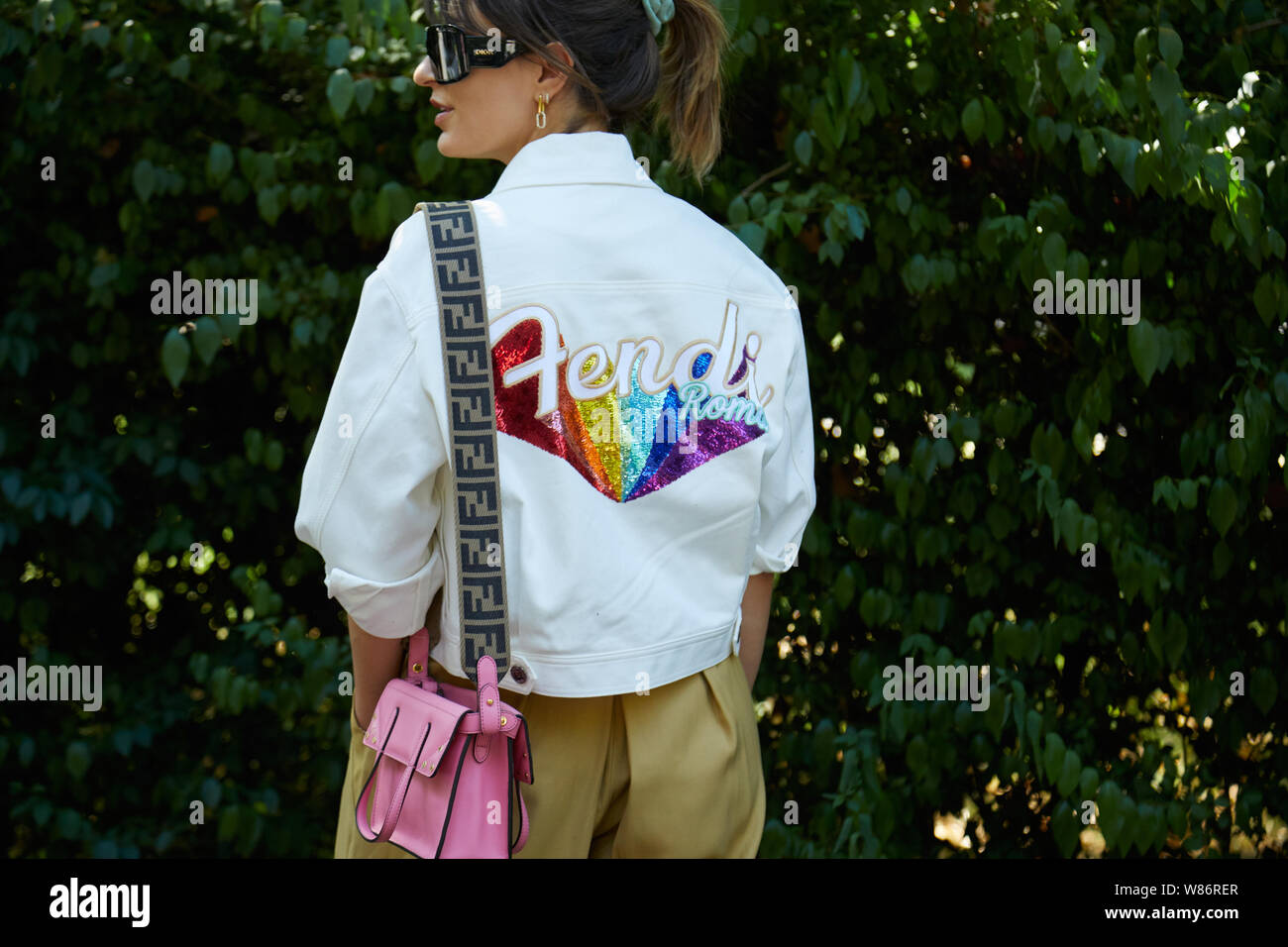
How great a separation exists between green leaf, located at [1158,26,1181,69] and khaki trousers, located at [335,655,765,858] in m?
1.60

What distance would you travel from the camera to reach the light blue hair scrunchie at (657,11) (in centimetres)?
152

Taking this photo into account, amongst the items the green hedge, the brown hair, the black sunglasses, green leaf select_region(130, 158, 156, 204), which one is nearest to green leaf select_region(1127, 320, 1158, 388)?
the green hedge

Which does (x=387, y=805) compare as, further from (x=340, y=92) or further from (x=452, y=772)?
(x=340, y=92)

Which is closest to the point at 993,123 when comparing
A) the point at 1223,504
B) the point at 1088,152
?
the point at 1088,152

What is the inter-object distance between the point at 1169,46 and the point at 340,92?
1.58m

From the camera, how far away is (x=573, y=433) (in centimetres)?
139

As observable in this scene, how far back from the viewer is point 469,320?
1.35 m

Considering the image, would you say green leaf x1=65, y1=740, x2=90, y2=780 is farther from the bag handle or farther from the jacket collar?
the jacket collar

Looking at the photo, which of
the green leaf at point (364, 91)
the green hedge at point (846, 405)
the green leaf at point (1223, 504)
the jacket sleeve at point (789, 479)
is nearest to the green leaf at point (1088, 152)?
the green hedge at point (846, 405)

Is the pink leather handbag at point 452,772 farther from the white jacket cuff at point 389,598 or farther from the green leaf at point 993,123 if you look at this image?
the green leaf at point 993,123

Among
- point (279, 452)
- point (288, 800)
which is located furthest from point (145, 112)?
point (288, 800)

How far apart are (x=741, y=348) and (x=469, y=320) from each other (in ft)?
1.13

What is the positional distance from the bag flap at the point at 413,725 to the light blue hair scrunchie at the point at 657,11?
86 cm

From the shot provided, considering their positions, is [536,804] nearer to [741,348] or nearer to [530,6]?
[741,348]
